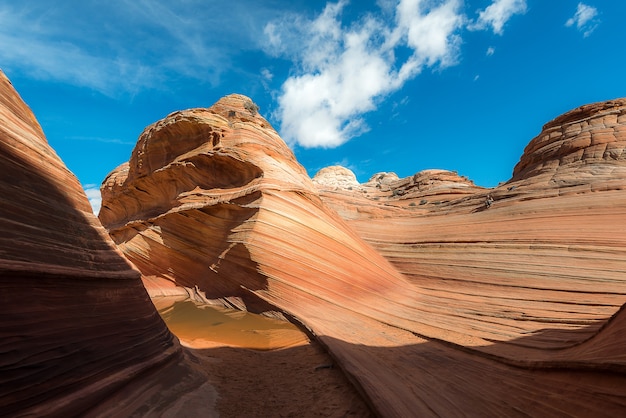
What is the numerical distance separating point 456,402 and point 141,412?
10.1 ft

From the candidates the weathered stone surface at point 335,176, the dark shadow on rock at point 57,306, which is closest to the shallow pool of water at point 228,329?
the dark shadow on rock at point 57,306

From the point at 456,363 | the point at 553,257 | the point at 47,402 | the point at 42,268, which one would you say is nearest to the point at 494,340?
the point at 456,363

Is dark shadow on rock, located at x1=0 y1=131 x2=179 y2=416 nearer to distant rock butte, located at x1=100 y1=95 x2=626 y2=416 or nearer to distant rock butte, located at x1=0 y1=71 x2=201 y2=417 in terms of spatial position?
distant rock butte, located at x1=0 y1=71 x2=201 y2=417

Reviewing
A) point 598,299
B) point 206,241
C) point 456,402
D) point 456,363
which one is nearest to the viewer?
point 456,402

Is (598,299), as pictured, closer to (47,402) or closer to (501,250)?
(501,250)

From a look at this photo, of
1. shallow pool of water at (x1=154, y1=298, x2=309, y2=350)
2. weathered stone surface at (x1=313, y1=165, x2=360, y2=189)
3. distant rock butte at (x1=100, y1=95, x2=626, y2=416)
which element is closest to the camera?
distant rock butte at (x1=100, y1=95, x2=626, y2=416)

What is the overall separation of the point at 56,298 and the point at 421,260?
9472 mm

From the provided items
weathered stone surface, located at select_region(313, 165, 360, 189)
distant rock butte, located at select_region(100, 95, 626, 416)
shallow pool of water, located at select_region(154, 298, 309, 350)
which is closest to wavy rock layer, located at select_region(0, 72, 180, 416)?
shallow pool of water, located at select_region(154, 298, 309, 350)

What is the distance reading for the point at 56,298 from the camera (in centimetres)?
266

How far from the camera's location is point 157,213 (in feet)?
39.7

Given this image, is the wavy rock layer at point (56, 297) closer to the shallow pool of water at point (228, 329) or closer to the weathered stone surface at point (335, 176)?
the shallow pool of water at point (228, 329)

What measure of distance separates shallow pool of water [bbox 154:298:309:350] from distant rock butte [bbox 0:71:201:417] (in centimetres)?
164

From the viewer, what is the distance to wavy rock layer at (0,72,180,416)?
2.20 m

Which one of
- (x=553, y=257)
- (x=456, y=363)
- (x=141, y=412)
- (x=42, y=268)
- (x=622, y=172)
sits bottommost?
(x=141, y=412)
